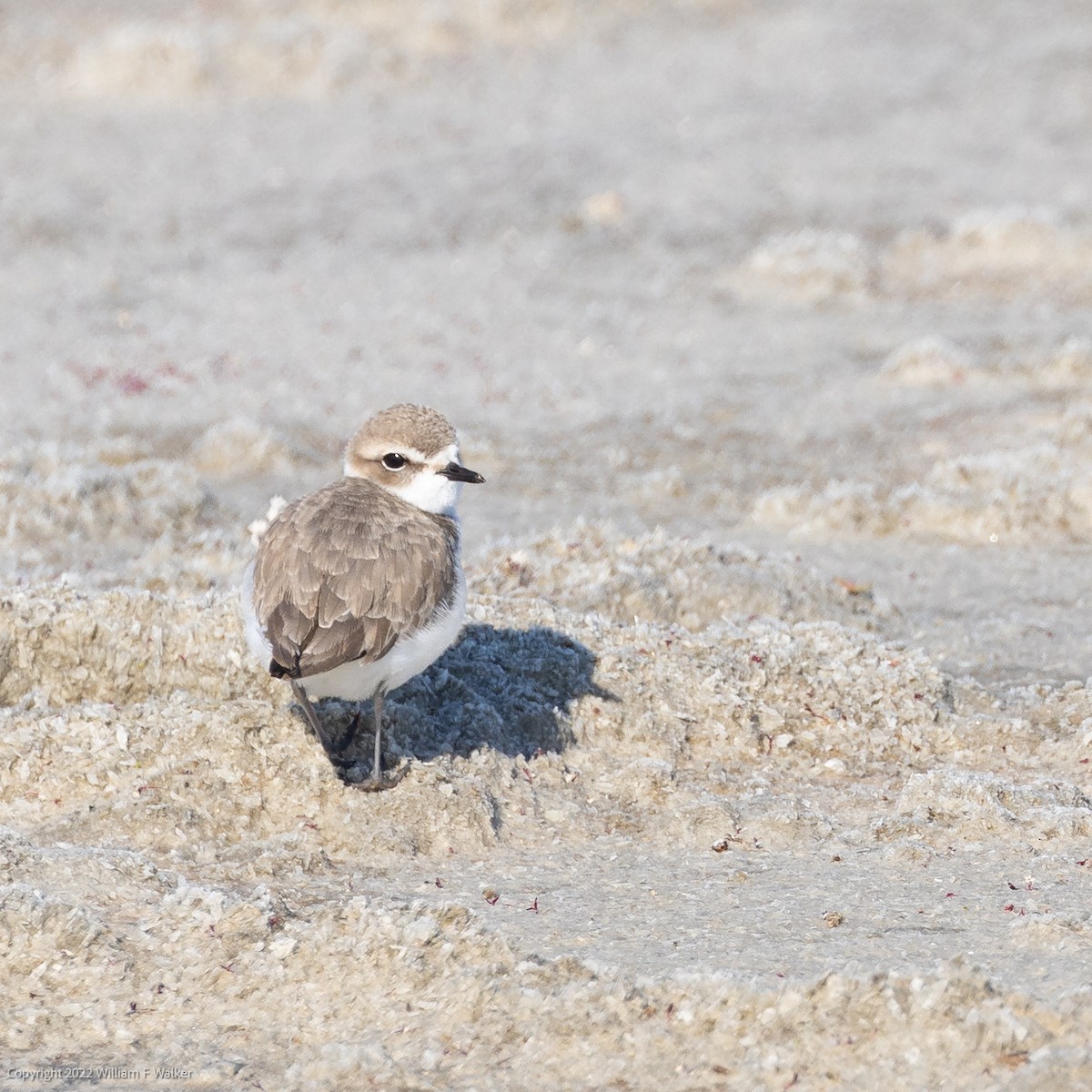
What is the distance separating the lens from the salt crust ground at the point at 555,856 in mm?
5484

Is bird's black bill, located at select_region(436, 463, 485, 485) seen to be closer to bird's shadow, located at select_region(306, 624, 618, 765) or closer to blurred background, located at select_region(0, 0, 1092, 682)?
bird's shadow, located at select_region(306, 624, 618, 765)

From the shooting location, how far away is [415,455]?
7.60m

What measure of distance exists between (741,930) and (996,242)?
1630cm

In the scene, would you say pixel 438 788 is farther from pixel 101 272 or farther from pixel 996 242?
pixel 996 242

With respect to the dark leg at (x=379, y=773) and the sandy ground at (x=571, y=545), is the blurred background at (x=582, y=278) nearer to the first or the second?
the sandy ground at (x=571, y=545)

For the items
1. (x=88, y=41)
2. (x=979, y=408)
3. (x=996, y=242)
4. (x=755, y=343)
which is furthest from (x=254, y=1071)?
(x=88, y=41)

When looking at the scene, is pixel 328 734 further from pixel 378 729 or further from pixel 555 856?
pixel 555 856

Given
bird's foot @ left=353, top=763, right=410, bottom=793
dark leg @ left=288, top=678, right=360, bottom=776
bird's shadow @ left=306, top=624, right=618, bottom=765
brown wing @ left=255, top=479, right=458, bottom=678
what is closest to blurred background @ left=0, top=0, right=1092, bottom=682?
bird's shadow @ left=306, top=624, right=618, bottom=765

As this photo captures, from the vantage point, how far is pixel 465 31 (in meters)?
29.5

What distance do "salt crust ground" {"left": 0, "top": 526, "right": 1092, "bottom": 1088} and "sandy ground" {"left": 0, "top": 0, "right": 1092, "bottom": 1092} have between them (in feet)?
0.09

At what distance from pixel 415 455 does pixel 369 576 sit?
93 cm

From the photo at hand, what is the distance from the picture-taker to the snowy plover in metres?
6.70

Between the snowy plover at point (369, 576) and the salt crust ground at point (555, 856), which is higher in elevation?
the snowy plover at point (369, 576)

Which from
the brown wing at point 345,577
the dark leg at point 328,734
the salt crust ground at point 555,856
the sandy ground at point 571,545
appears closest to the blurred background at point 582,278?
the sandy ground at point 571,545
